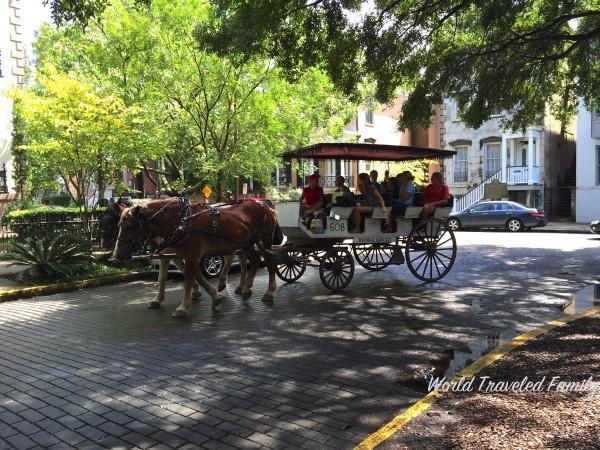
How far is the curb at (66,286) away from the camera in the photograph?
35.4 ft

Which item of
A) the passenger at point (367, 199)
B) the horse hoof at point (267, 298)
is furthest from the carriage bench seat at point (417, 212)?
the horse hoof at point (267, 298)

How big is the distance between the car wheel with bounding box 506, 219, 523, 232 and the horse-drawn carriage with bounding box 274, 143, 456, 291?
15850 millimetres

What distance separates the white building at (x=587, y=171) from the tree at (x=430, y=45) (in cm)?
1517

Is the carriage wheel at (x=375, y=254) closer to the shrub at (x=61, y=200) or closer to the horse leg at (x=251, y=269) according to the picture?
the horse leg at (x=251, y=269)

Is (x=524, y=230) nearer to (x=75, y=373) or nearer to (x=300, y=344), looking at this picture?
(x=300, y=344)

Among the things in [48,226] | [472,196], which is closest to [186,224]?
[48,226]

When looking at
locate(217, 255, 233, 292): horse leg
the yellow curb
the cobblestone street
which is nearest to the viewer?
the yellow curb

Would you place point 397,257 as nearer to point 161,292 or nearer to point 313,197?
point 313,197

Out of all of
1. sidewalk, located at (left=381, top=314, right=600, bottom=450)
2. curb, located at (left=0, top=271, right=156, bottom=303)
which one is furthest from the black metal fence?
sidewalk, located at (left=381, top=314, right=600, bottom=450)

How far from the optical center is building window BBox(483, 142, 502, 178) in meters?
34.3

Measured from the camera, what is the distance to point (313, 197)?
35.6 ft

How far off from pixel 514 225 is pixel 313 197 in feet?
59.6

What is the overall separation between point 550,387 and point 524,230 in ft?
75.6

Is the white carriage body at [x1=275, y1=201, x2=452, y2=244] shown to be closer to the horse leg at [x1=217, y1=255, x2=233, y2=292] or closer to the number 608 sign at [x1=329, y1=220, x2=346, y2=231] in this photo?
the number 608 sign at [x1=329, y1=220, x2=346, y2=231]
